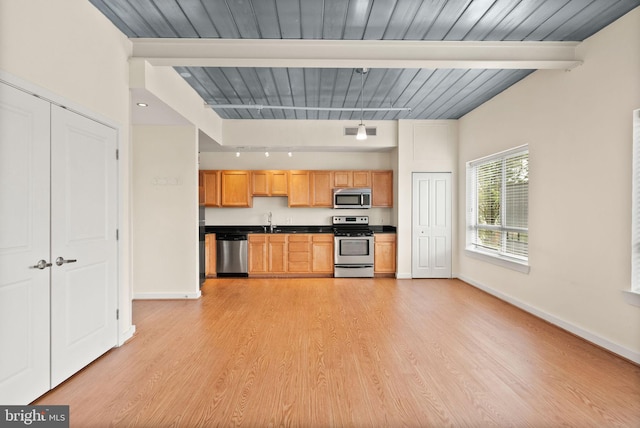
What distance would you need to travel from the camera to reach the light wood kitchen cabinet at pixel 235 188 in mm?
6848

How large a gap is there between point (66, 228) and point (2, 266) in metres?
0.58

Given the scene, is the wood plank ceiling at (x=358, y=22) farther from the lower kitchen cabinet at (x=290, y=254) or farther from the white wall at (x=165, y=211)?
the lower kitchen cabinet at (x=290, y=254)

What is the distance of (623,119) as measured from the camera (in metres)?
2.99

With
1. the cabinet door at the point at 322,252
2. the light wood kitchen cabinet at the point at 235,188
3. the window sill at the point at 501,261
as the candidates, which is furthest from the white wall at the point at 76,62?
the window sill at the point at 501,261

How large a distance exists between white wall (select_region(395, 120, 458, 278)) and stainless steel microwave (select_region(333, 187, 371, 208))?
71cm

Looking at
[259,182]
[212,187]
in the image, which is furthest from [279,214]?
[212,187]

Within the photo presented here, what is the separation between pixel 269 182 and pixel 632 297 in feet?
18.6

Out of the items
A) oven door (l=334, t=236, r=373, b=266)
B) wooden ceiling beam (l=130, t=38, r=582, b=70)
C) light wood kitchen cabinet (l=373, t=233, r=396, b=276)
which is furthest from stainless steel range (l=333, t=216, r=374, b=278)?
wooden ceiling beam (l=130, t=38, r=582, b=70)

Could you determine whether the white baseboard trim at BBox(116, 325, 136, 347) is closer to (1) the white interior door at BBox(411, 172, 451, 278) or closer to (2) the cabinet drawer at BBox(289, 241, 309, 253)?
(2) the cabinet drawer at BBox(289, 241, 309, 253)

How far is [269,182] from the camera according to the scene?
6.89m

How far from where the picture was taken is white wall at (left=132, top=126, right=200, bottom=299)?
4840 mm

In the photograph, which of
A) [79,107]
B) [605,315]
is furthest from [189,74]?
[605,315]

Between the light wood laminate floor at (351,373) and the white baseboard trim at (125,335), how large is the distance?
7 cm

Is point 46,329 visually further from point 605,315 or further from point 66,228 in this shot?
point 605,315
